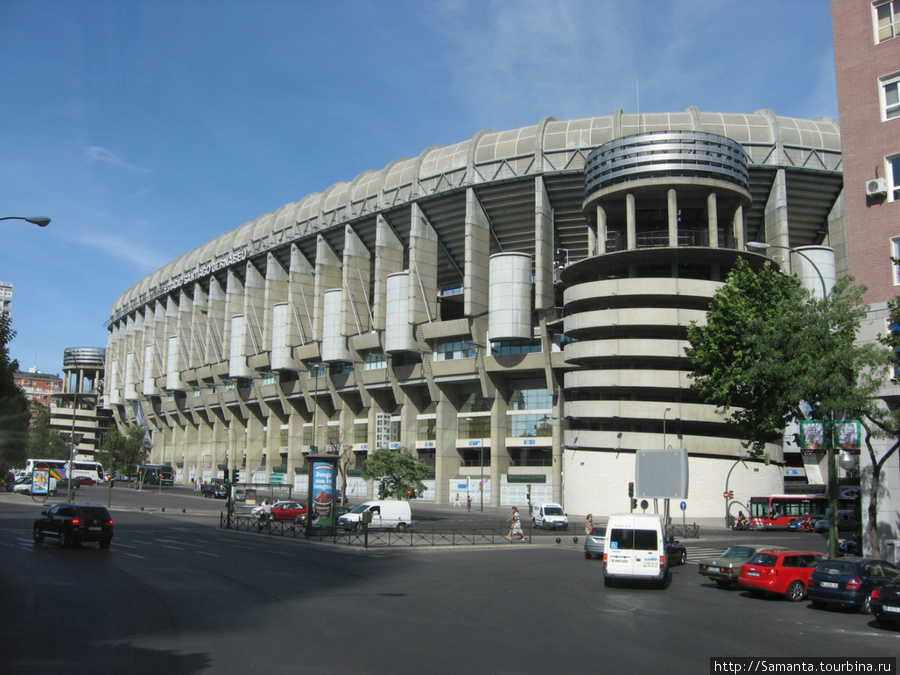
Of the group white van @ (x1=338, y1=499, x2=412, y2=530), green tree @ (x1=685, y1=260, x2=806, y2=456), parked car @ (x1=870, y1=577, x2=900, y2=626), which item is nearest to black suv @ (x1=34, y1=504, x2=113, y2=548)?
→ white van @ (x1=338, y1=499, x2=412, y2=530)

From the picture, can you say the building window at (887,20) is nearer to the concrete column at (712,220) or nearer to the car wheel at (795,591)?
the car wheel at (795,591)

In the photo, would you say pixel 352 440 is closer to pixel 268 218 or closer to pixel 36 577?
pixel 268 218

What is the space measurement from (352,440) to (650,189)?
44686mm

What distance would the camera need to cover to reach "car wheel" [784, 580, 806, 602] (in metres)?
21.2

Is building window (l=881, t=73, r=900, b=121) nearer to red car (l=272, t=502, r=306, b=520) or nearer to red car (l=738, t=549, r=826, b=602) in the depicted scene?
red car (l=738, t=549, r=826, b=602)

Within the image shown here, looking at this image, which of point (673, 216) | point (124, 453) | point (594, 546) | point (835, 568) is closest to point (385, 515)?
point (594, 546)

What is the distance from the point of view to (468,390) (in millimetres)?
80438

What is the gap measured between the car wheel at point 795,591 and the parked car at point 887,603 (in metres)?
4.44

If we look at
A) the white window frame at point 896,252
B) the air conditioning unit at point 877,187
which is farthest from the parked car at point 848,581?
the air conditioning unit at point 877,187

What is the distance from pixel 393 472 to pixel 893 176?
42.5 metres

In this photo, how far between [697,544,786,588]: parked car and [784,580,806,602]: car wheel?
5.04ft

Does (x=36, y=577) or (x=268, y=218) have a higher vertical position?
(x=268, y=218)

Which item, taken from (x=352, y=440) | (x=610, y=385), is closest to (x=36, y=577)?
(x=610, y=385)

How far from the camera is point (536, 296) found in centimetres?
7019
